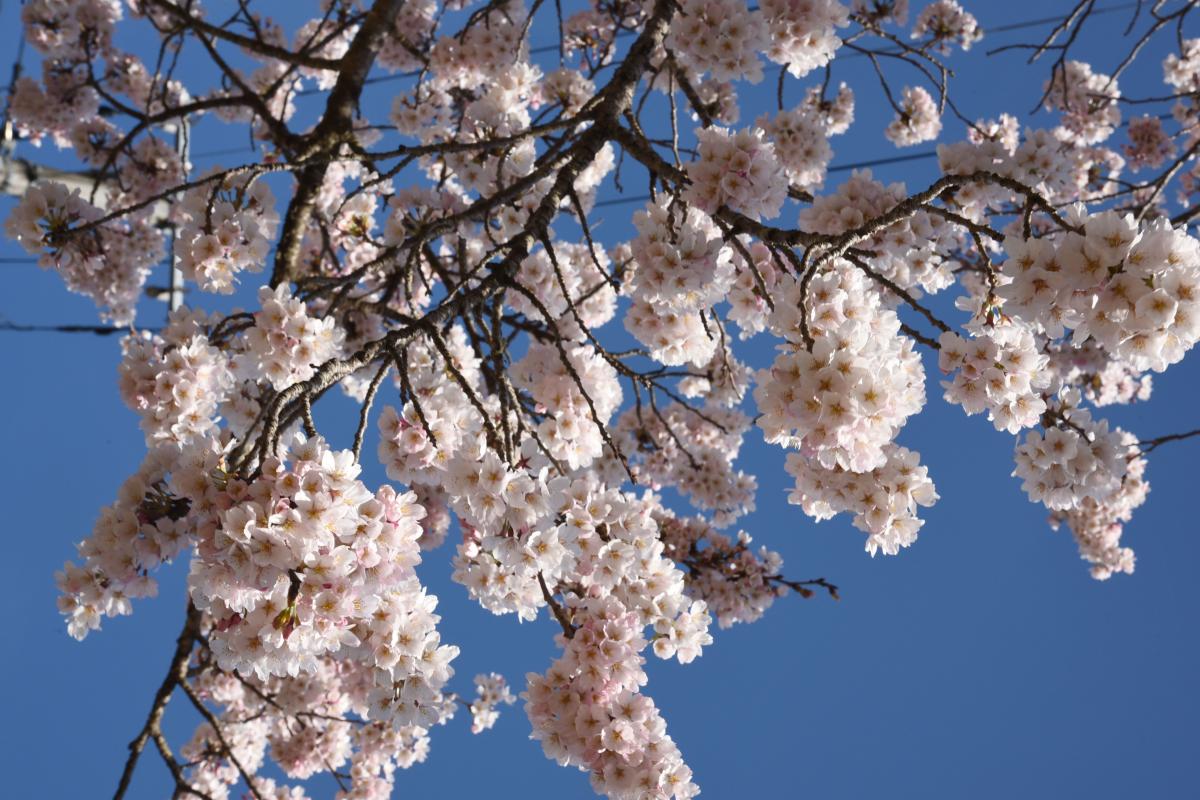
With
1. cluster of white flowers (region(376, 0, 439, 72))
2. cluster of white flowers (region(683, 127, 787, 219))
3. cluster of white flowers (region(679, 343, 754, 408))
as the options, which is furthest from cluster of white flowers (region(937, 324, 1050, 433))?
cluster of white flowers (region(376, 0, 439, 72))

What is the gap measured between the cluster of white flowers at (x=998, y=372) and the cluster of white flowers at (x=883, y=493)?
0.22m

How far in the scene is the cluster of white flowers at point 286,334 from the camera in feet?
7.73

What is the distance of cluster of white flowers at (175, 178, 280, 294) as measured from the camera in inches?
97.6

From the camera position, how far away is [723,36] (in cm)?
264

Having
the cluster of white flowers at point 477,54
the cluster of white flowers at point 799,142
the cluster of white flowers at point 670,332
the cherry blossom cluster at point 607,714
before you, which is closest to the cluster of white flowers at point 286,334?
the cluster of white flowers at point 670,332

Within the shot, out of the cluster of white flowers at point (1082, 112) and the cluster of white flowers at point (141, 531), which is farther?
the cluster of white flowers at point (1082, 112)

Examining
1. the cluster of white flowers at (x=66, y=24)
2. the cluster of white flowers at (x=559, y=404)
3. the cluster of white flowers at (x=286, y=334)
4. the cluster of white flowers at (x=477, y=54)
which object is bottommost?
the cluster of white flowers at (x=286, y=334)

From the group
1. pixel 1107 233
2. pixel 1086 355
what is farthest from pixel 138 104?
pixel 1086 355

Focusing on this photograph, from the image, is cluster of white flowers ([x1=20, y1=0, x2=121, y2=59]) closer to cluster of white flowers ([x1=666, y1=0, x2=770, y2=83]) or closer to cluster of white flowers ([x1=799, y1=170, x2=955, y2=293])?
cluster of white flowers ([x1=666, y1=0, x2=770, y2=83])

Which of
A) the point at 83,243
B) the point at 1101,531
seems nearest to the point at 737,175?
the point at 83,243

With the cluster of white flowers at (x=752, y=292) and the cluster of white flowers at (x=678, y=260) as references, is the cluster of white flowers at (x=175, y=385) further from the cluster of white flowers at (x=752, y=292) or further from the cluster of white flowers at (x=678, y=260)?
the cluster of white flowers at (x=752, y=292)

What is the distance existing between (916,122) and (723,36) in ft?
12.0

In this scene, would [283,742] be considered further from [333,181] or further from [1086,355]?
[1086,355]

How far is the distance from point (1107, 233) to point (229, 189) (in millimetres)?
2493
